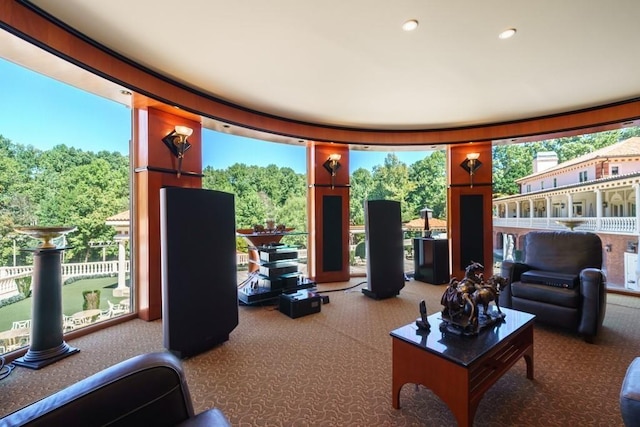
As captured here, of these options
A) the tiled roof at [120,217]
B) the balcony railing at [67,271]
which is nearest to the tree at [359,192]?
the tiled roof at [120,217]

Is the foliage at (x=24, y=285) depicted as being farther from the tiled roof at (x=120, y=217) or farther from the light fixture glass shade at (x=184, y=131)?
the light fixture glass shade at (x=184, y=131)

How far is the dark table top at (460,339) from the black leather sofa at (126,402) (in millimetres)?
1197

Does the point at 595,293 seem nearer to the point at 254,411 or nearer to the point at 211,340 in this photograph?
the point at 254,411

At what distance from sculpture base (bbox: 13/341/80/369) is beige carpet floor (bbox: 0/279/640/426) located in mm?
56

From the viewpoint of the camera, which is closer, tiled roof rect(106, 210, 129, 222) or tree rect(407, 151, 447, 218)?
tiled roof rect(106, 210, 129, 222)

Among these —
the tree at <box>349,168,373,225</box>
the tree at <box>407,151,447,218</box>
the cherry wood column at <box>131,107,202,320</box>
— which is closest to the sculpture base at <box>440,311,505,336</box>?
the cherry wood column at <box>131,107,202,320</box>

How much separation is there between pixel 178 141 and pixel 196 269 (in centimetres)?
188

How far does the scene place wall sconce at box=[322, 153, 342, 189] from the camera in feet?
17.1

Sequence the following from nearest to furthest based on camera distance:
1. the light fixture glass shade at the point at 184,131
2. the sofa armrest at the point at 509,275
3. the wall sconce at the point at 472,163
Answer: the sofa armrest at the point at 509,275 → the light fixture glass shade at the point at 184,131 → the wall sconce at the point at 472,163

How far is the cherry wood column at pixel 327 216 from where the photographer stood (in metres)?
5.19

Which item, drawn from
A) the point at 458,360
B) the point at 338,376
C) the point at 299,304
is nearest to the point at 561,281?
the point at 458,360

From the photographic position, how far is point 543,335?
116 inches

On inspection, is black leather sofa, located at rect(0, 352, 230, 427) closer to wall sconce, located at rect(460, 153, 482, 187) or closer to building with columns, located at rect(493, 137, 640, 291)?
wall sconce, located at rect(460, 153, 482, 187)

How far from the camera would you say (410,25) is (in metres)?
2.36
